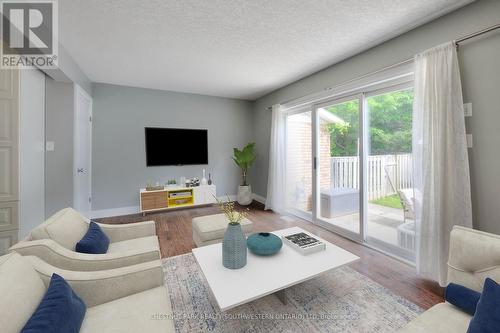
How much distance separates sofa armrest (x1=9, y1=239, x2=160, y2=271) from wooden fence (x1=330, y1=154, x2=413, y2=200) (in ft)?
9.17

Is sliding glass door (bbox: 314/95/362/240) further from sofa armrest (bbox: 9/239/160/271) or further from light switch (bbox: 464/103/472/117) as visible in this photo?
sofa armrest (bbox: 9/239/160/271)

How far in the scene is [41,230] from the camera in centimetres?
136

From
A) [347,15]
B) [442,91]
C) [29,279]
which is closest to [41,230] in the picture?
[29,279]

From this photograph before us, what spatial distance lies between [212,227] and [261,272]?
3.40 ft

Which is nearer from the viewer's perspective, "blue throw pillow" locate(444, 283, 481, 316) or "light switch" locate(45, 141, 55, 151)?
"blue throw pillow" locate(444, 283, 481, 316)

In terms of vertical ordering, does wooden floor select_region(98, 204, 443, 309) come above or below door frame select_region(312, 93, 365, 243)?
below

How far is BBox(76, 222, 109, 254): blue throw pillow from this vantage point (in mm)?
1477

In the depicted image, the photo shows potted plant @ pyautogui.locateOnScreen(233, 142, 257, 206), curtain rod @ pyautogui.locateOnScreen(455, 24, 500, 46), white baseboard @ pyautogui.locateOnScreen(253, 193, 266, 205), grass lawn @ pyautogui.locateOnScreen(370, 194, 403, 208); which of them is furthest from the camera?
white baseboard @ pyautogui.locateOnScreen(253, 193, 266, 205)

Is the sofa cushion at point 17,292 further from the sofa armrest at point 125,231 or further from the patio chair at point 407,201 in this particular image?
the patio chair at point 407,201

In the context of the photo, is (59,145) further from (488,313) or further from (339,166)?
(488,313)

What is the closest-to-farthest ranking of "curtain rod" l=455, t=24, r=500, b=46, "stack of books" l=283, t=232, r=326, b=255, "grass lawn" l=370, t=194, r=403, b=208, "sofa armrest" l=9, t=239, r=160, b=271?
"sofa armrest" l=9, t=239, r=160, b=271 < "curtain rod" l=455, t=24, r=500, b=46 < "stack of books" l=283, t=232, r=326, b=255 < "grass lawn" l=370, t=194, r=403, b=208

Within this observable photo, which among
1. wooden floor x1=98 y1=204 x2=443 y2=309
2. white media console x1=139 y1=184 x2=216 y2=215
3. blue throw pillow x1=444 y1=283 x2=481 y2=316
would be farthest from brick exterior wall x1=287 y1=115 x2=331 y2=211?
blue throw pillow x1=444 y1=283 x2=481 y2=316

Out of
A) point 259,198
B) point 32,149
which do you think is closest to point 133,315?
point 32,149

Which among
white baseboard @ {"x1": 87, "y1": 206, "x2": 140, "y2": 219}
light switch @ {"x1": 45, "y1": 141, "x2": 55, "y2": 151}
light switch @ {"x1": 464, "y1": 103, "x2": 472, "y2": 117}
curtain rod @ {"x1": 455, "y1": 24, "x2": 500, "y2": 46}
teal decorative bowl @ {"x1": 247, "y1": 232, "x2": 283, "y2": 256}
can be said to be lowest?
white baseboard @ {"x1": 87, "y1": 206, "x2": 140, "y2": 219}
